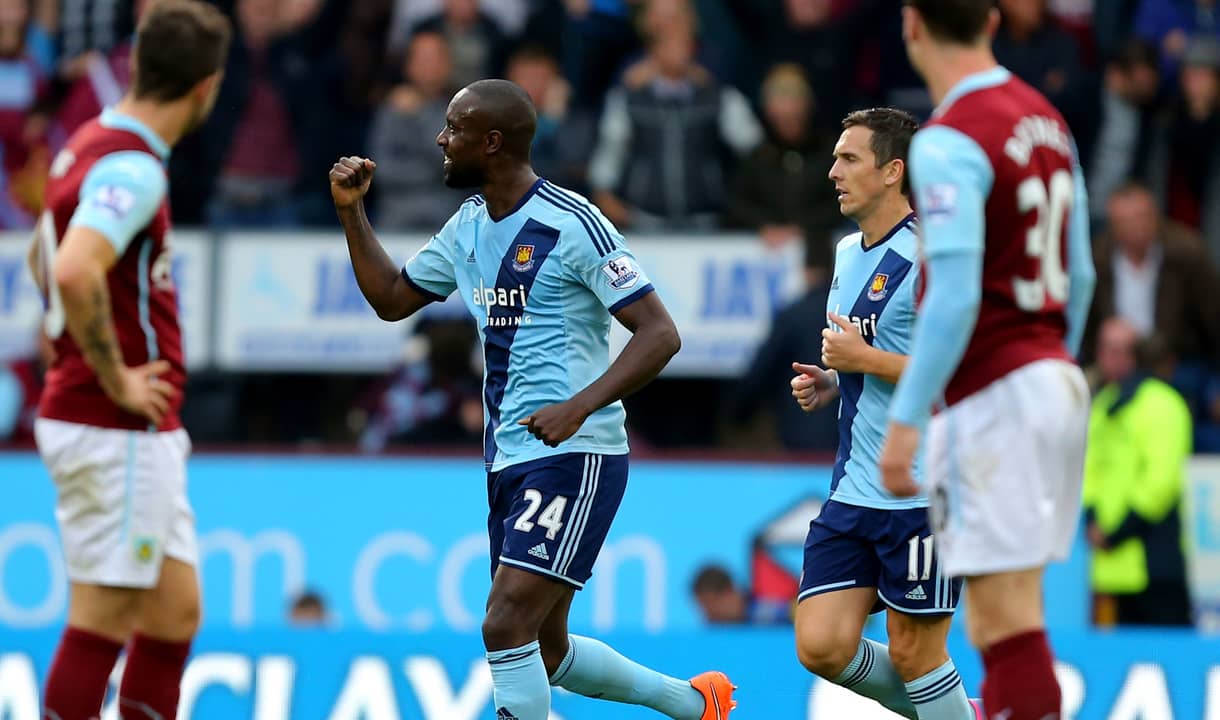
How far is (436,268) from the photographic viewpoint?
22.7 feet

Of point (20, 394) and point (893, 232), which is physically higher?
point (893, 232)

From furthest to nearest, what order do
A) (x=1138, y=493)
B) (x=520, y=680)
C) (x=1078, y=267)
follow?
(x=1138, y=493) → (x=520, y=680) → (x=1078, y=267)

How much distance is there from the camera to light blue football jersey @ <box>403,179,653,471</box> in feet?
21.5

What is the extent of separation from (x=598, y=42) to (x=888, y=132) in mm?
7293

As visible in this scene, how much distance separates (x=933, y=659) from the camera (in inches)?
263

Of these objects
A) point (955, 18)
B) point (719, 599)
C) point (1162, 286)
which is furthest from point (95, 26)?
point (955, 18)

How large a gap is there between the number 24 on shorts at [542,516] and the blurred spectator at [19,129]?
7702mm

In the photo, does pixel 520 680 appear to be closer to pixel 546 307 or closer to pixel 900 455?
pixel 546 307

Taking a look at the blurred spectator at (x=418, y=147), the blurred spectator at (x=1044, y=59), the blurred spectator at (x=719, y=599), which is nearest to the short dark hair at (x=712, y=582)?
the blurred spectator at (x=719, y=599)

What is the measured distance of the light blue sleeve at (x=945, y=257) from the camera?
507 cm

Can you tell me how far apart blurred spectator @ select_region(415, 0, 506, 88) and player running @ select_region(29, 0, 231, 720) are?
7.26 meters

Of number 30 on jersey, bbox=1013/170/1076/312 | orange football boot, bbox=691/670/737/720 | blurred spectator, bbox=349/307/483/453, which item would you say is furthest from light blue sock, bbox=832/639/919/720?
blurred spectator, bbox=349/307/483/453

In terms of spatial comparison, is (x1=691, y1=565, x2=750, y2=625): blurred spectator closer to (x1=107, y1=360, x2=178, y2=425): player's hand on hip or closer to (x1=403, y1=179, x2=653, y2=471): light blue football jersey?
(x1=403, y1=179, x2=653, y2=471): light blue football jersey

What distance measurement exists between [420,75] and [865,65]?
10.3 ft
